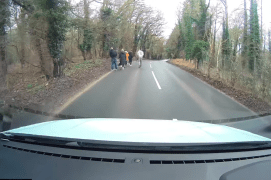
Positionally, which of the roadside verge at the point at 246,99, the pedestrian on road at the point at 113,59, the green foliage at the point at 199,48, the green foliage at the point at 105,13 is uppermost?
the green foliage at the point at 105,13

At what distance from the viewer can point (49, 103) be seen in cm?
903

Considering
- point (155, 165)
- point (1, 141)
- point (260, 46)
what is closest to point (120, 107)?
point (1, 141)

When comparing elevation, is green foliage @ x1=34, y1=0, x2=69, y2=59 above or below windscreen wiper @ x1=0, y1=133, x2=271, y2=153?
above

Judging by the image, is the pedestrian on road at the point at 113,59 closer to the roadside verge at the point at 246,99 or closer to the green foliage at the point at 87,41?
the green foliage at the point at 87,41

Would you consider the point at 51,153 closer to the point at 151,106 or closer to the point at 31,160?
the point at 31,160

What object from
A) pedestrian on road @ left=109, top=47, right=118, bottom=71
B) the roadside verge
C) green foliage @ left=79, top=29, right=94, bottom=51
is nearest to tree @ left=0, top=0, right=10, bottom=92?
pedestrian on road @ left=109, top=47, right=118, bottom=71

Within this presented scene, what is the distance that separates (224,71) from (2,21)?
13.7 meters

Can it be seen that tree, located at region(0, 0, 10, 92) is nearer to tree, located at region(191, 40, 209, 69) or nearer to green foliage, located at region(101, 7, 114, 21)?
green foliage, located at region(101, 7, 114, 21)

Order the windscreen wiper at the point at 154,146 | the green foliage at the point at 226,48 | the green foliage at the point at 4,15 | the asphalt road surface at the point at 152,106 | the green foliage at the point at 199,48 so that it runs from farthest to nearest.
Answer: the green foliage at the point at 199,48 < the green foliage at the point at 226,48 < the green foliage at the point at 4,15 < the asphalt road surface at the point at 152,106 < the windscreen wiper at the point at 154,146

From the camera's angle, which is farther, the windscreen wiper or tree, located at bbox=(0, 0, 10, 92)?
tree, located at bbox=(0, 0, 10, 92)

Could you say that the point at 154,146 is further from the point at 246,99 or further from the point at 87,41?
the point at 87,41

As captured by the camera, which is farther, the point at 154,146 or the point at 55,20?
the point at 55,20

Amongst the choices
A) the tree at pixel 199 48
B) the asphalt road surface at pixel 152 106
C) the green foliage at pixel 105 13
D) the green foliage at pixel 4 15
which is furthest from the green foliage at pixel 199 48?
the green foliage at pixel 4 15


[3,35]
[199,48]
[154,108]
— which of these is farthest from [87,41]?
[154,108]
